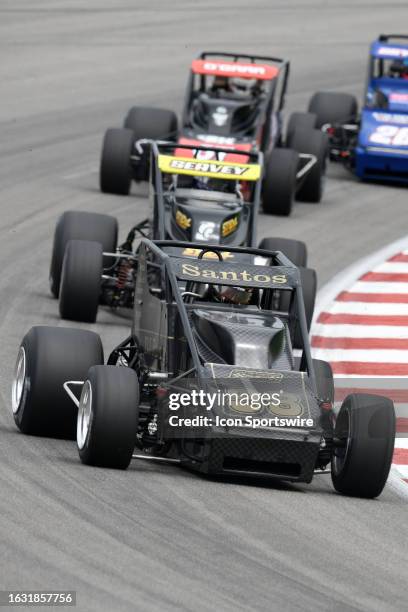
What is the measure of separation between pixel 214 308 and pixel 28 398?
142 centimetres

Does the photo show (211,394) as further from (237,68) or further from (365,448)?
(237,68)

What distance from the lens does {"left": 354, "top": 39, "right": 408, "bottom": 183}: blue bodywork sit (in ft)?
79.3

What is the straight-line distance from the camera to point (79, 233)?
16.3 meters

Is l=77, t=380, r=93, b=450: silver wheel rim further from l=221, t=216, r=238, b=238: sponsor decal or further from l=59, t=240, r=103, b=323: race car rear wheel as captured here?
l=221, t=216, r=238, b=238: sponsor decal

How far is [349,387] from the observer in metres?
14.2

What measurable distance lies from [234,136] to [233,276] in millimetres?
10742

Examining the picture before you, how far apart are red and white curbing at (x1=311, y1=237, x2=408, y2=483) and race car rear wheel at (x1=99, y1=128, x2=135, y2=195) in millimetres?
3829

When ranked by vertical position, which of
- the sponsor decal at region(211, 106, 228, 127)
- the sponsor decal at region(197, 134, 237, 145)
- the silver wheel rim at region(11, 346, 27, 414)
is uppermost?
the silver wheel rim at region(11, 346, 27, 414)

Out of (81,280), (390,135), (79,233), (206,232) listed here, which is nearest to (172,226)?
(206,232)

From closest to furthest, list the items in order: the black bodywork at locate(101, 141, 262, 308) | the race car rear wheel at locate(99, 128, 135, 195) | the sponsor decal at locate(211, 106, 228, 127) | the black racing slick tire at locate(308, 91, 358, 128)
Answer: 1. the black bodywork at locate(101, 141, 262, 308)
2. the race car rear wheel at locate(99, 128, 135, 195)
3. the sponsor decal at locate(211, 106, 228, 127)
4. the black racing slick tire at locate(308, 91, 358, 128)

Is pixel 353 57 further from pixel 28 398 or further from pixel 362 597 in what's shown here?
pixel 362 597

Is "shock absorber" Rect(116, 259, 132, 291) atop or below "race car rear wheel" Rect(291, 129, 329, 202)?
atop

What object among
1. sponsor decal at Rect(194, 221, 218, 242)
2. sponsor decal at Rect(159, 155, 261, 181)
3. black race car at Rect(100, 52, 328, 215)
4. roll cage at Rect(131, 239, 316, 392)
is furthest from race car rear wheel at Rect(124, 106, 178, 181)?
roll cage at Rect(131, 239, 316, 392)

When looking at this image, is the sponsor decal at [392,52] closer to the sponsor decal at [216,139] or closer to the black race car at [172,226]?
the sponsor decal at [216,139]
